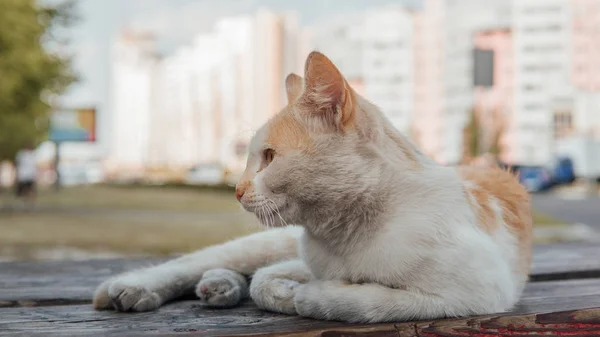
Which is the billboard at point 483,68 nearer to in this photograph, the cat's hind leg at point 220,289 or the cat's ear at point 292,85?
the cat's ear at point 292,85

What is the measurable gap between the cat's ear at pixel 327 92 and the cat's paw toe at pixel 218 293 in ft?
1.90

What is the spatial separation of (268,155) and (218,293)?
428 millimetres

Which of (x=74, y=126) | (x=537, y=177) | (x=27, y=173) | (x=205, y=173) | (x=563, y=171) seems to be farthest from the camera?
(x=205, y=173)

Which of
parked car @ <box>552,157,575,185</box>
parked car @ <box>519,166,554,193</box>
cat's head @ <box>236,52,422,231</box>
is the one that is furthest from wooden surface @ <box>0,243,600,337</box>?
parked car @ <box>552,157,575,185</box>

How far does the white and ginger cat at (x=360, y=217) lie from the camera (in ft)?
5.67

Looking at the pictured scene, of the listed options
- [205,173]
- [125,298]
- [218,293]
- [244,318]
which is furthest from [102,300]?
[205,173]

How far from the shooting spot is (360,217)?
1.78m

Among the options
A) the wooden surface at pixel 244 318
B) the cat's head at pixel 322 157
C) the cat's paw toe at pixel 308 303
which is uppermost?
the cat's head at pixel 322 157

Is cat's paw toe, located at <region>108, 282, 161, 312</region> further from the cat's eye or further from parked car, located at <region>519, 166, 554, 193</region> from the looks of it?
parked car, located at <region>519, 166, 554, 193</region>

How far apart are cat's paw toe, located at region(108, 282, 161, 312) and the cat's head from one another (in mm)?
392

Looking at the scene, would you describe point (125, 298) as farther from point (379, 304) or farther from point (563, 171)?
point (563, 171)

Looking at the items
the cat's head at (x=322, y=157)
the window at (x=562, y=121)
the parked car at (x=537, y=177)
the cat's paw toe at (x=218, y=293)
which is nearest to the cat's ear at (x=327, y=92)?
the cat's head at (x=322, y=157)

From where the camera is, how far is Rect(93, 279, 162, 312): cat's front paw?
1968 millimetres

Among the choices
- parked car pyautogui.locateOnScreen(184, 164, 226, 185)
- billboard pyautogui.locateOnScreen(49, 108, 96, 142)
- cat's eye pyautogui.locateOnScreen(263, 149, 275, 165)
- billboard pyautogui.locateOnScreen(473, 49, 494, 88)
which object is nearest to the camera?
cat's eye pyautogui.locateOnScreen(263, 149, 275, 165)
